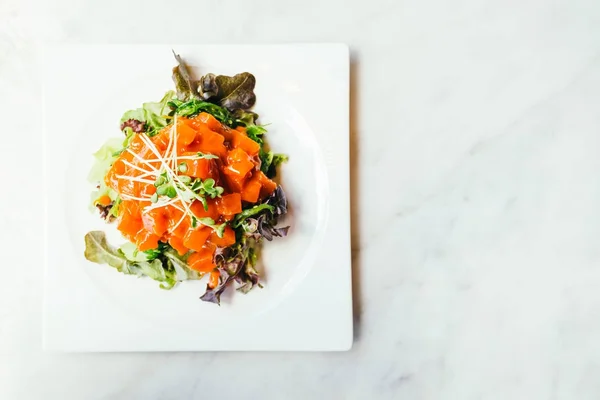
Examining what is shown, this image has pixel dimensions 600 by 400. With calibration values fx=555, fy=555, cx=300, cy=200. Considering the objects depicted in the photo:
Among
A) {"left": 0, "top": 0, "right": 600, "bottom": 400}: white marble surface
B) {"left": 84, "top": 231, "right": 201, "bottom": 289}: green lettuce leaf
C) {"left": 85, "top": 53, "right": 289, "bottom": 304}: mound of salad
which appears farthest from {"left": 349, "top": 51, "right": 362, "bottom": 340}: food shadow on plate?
{"left": 84, "top": 231, "right": 201, "bottom": 289}: green lettuce leaf

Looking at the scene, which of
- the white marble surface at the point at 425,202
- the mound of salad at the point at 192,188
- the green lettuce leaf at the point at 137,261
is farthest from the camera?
the white marble surface at the point at 425,202

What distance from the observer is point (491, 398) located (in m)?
1.68

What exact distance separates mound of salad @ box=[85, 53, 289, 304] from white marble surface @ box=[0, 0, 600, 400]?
23 cm

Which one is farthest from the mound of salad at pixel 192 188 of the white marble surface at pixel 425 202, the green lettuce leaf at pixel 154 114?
the white marble surface at pixel 425 202

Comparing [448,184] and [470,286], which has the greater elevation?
[448,184]

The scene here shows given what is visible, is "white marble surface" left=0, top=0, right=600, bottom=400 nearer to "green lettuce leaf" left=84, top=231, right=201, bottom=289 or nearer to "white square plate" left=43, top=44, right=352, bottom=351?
"white square plate" left=43, top=44, right=352, bottom=351

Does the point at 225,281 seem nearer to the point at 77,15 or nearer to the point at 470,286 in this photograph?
the point at 470,286

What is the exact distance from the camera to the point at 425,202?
1.65 metres

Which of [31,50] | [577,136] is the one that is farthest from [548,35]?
[31,50]

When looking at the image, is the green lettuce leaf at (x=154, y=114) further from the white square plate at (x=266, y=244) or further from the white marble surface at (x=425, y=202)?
the white marble surface at (x=425, y=202)

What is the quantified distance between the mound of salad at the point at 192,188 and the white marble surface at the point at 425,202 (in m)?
0.23

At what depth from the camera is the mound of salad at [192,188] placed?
135 cm

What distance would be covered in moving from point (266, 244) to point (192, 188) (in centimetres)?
31

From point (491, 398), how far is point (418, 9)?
46.9 inches
